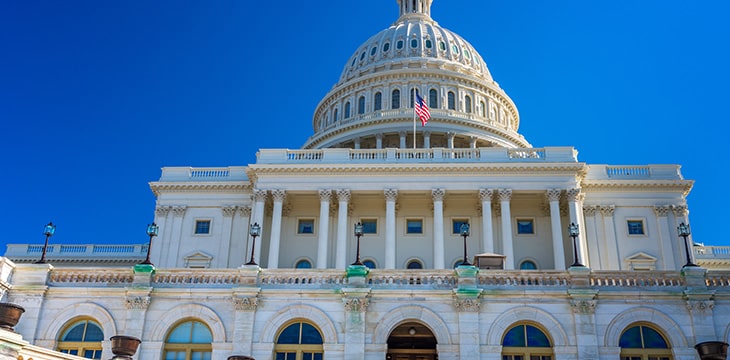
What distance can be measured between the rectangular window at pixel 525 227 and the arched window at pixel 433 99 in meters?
32.8

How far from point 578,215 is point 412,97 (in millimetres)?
37912

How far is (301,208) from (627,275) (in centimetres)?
3774

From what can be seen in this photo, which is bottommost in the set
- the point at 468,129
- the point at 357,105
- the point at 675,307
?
the point at 675,307

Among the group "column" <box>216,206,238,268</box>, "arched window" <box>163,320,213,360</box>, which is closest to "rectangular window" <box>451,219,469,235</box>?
"column" <box>216,206,238,268</box>

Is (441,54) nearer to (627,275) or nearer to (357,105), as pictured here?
(357,105)

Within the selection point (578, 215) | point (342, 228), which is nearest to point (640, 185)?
point (578, 215)

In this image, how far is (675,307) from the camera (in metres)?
31.3

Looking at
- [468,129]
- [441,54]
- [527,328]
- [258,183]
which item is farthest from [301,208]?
[441,54]

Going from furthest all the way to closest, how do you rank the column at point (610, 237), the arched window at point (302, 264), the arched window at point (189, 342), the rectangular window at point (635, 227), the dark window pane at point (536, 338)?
the arched window at point (302, 264)
the rectangular window at point (635, 227)
the column at point (610, 237)
the arched window at point (189, 342)
the dark window pane at point (536, 338)

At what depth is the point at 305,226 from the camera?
65.5 meters

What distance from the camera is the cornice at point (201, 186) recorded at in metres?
66.2

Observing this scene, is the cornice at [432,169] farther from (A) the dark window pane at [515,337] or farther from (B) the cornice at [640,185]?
(A) the dark window pane at [515,337]

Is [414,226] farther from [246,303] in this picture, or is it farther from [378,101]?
[378,101]

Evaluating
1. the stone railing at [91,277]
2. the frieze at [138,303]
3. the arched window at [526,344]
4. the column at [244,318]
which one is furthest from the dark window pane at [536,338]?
the stone railing at [91,277]
